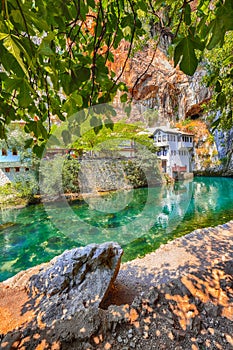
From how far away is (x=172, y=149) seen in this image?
11477 millimetres

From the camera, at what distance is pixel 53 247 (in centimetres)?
414

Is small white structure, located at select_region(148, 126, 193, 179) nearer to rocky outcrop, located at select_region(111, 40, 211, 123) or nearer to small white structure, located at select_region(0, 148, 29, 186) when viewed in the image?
rocky outcrop, located at select_region(111, 40, 211, 123)

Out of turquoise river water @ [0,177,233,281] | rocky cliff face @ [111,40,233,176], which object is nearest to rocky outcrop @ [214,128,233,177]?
rocky cliff face @ [111,40,233,176]

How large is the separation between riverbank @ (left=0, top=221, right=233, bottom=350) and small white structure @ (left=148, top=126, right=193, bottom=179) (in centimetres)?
885

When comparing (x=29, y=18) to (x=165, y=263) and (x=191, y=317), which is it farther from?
(x=165, y=263)

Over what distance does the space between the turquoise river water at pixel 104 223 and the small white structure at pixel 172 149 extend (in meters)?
3.42

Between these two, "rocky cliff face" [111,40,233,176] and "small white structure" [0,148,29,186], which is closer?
"small white structure" [0,148,29,186]

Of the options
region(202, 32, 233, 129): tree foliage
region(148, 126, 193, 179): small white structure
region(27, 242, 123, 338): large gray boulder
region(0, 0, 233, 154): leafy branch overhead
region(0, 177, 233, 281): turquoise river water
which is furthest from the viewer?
region(148, 126, 193, 179): small white structure

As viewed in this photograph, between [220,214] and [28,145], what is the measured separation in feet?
20.1

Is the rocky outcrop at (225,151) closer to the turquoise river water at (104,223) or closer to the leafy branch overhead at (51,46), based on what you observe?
the turquoise river water at (104,223)

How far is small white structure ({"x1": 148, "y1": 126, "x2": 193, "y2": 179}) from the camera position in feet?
36.3

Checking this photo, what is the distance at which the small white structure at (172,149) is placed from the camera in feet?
36.3

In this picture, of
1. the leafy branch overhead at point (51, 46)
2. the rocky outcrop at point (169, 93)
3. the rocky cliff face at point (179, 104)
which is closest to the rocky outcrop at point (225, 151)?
the rocky cliff face at point (179, 104)

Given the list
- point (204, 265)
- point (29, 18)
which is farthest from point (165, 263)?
point (29, 18)
